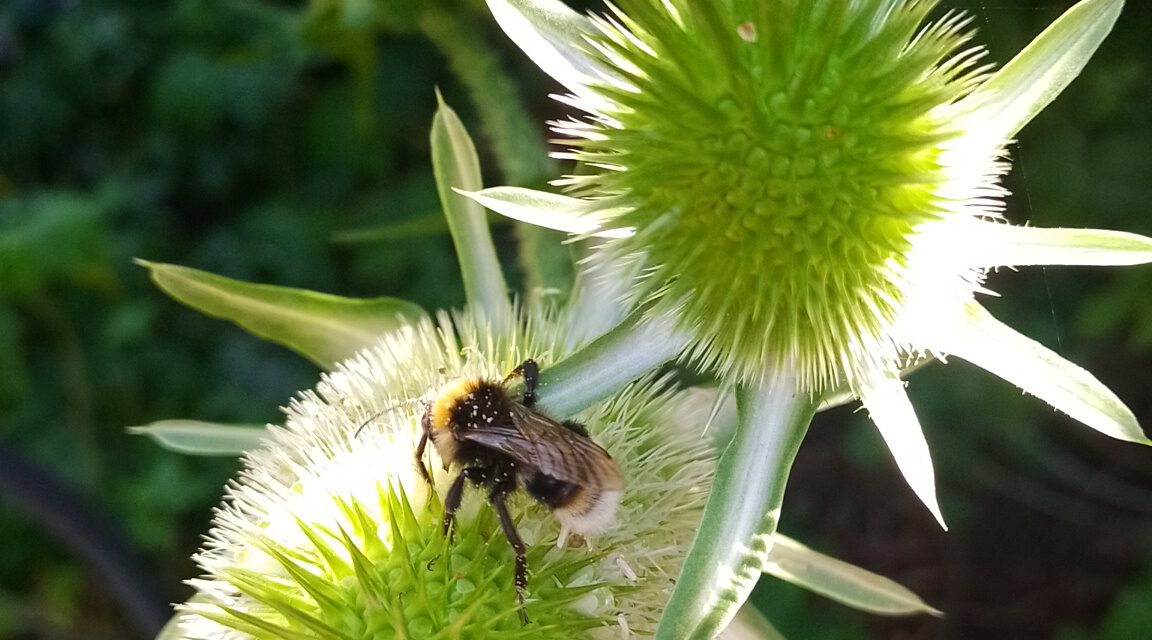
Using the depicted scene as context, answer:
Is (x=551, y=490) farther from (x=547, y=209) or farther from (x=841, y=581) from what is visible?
(x=841, y=581)

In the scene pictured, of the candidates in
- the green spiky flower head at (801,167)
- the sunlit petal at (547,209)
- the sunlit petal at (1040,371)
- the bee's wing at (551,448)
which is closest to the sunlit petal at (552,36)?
the green spiky flower head at (801,167)

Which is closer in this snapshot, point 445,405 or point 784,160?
point 784,160

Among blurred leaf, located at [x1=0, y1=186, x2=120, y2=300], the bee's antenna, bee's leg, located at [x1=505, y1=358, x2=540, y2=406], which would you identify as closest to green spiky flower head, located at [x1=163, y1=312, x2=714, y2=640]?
the bee's antenna

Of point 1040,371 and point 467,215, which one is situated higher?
point 467,215

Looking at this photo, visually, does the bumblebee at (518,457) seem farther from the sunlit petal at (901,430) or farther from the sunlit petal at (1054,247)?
the sunlit petal at (1054,247)

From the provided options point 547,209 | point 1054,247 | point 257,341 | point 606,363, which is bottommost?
point 1054,247

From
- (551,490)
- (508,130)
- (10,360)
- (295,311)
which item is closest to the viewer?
(551,490)

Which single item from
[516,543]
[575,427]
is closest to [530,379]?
[575,427]

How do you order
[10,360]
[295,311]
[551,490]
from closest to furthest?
[551,490], [295,311], [10,360]
